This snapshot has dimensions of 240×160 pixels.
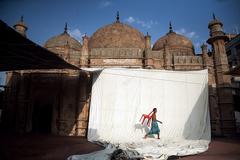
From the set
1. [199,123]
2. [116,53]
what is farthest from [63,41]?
[199,123]

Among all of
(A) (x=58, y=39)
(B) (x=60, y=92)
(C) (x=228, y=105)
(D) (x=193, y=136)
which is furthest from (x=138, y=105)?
(A) (x=58, y=39)

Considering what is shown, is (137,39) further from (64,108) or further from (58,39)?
(64,108)

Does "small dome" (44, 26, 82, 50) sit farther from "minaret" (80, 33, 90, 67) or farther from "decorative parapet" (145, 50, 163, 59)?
"decorative parapet" (145, 50, 163, 59)

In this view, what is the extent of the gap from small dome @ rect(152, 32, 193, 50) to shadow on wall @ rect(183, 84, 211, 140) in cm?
872

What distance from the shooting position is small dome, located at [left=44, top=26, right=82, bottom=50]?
54.7 ft

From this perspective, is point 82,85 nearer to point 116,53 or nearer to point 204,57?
point 116,53

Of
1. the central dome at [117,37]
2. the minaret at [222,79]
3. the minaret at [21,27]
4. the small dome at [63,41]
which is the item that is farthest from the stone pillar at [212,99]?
the minaret at [21,27]

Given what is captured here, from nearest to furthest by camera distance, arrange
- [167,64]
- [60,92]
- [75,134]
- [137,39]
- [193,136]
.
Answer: [193,136] < [75,134] < [60,92] < [167,64] < [137,39]

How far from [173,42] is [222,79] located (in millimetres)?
6770

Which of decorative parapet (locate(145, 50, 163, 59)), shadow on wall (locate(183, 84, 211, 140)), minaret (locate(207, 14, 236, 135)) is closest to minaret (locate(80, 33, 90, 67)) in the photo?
decorative parapet (locate(145, 50, 163, 59))

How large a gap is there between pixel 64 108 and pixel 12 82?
3993mm

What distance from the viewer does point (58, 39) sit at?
17234mm

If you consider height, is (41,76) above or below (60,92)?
above

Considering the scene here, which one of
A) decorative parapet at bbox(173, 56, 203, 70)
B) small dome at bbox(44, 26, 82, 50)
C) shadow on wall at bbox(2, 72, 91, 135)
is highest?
small dome at bbox(44, 26, 82, 50)
